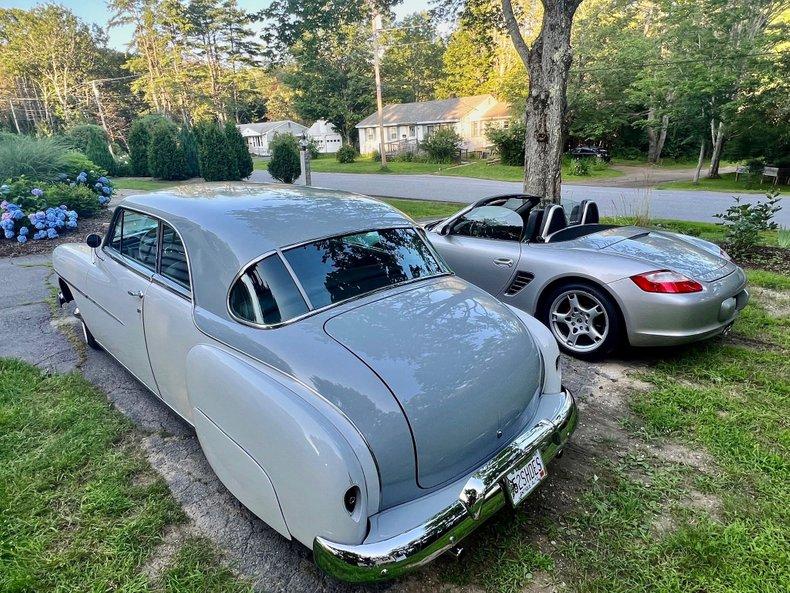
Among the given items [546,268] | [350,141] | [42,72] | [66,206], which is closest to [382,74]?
[350,141]

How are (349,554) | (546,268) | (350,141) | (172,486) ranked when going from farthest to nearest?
(350,141) < (546,268) < (172,486) < (349,554)

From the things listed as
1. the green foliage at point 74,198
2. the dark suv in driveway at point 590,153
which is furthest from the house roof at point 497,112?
the green foliage at point 74,198

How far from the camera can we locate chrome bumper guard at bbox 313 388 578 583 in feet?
4.97

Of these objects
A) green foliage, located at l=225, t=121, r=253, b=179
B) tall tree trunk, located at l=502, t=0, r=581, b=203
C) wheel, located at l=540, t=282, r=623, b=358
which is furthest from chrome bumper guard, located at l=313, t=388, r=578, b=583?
green foliage, located at l=225, t=121, r=253, b=179

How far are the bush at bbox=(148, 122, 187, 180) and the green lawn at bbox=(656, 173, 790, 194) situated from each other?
21.0m

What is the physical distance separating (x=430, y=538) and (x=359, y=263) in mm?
1374

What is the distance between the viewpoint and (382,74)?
155ft

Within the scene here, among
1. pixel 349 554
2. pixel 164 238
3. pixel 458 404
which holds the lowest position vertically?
pixel 349 554

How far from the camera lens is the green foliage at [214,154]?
1667 centimetres

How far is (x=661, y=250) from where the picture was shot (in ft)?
12.3

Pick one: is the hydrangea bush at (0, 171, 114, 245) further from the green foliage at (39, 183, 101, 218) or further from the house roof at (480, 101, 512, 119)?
the house roof at (480, 101, 512, 119)

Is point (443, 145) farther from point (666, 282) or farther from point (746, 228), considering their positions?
point (666, 282)

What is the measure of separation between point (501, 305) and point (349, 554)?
59.8 inches

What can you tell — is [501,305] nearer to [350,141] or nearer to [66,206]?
[66,206]
